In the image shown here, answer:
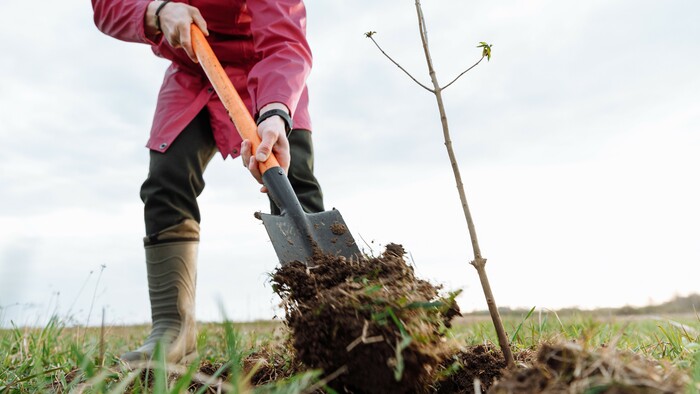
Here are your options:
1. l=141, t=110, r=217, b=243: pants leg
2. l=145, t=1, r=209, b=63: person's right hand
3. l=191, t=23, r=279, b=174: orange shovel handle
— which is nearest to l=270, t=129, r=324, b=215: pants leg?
l=191, t=23, r=279, b=174: orange shovel handle

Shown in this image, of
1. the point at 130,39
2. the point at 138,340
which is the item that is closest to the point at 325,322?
the point at 130,39

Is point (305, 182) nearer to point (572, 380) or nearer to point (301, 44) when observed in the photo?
Result: point (301, 44)

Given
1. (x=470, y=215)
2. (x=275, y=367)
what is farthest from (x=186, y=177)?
(x=470, y=215)

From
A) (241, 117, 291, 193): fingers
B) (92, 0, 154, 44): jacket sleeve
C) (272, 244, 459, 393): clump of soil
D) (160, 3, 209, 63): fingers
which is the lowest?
(272, 244, 459, 393): clump of soil

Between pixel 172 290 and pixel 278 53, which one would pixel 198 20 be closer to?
pixel 278 53

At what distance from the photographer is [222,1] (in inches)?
117

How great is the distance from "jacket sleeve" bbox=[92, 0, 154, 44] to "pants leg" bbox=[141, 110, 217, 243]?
0.54 meters

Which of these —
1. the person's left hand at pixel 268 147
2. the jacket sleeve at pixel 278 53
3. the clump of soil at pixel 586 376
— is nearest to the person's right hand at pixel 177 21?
the jacket sleeve at pixel 278 53

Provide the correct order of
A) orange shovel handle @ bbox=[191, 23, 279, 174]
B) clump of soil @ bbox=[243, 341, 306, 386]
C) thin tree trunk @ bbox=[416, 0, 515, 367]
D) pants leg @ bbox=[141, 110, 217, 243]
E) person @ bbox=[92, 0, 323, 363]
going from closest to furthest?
1. thin tree trunk @ bbox=[416, 0, 515, 367]
2. clump of soil @ bbox=[243, 341, 306, 386]
3. orange shovel handle @ bbox=[191, 23, 279, 174]
4. person @ bbox=[92, 0, 323, 363]
5. pants leg @ bbox=[141, 110, 217, 243]

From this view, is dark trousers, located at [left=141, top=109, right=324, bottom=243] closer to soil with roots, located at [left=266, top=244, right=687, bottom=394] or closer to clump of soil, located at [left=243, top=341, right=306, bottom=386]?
clump of soil, located at [left=243, top=341, right=306, bottom=386]

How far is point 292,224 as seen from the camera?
7.15 ft

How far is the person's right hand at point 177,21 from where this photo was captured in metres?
2.66

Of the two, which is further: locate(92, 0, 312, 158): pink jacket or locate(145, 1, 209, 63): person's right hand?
locate(92, 0, 312, 158): pink jacket

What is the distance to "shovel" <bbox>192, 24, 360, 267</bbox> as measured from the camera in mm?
2084
